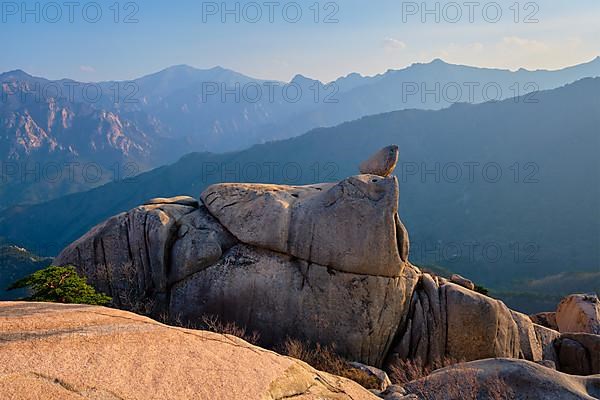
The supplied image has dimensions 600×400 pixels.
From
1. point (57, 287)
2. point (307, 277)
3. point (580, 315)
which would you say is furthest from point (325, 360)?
point (580, 315)

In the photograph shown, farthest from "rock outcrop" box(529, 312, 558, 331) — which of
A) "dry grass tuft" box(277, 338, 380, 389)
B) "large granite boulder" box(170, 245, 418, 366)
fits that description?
"dry grass tuft" box(277, 338, 380, 389)

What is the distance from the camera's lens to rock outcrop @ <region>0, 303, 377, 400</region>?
7.32 meters

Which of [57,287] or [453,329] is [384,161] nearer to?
[453,329]

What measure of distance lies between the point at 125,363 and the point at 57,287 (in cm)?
1075

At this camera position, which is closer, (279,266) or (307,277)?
(307,277)

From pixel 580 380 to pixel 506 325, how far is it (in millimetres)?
8085

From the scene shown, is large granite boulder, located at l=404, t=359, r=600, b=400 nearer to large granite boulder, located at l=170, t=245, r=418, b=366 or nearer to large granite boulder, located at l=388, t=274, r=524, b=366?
large granite boulder, located at l=170, t=245, r=418, b=366

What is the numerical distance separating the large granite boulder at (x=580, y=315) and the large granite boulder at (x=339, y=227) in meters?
17.7

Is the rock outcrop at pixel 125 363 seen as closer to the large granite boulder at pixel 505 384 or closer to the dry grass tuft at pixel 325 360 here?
the large granite boulder at pixel 505 384

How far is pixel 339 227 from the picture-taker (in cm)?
2175

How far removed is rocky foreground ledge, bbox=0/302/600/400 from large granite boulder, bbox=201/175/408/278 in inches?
402

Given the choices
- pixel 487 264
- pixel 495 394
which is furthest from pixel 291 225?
pixel 487 264

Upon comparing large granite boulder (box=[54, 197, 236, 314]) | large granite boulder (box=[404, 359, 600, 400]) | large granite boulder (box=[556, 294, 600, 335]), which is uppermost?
large granite boulder (box=[54, 197, 236, 314])

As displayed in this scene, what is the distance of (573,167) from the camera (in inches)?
6909
